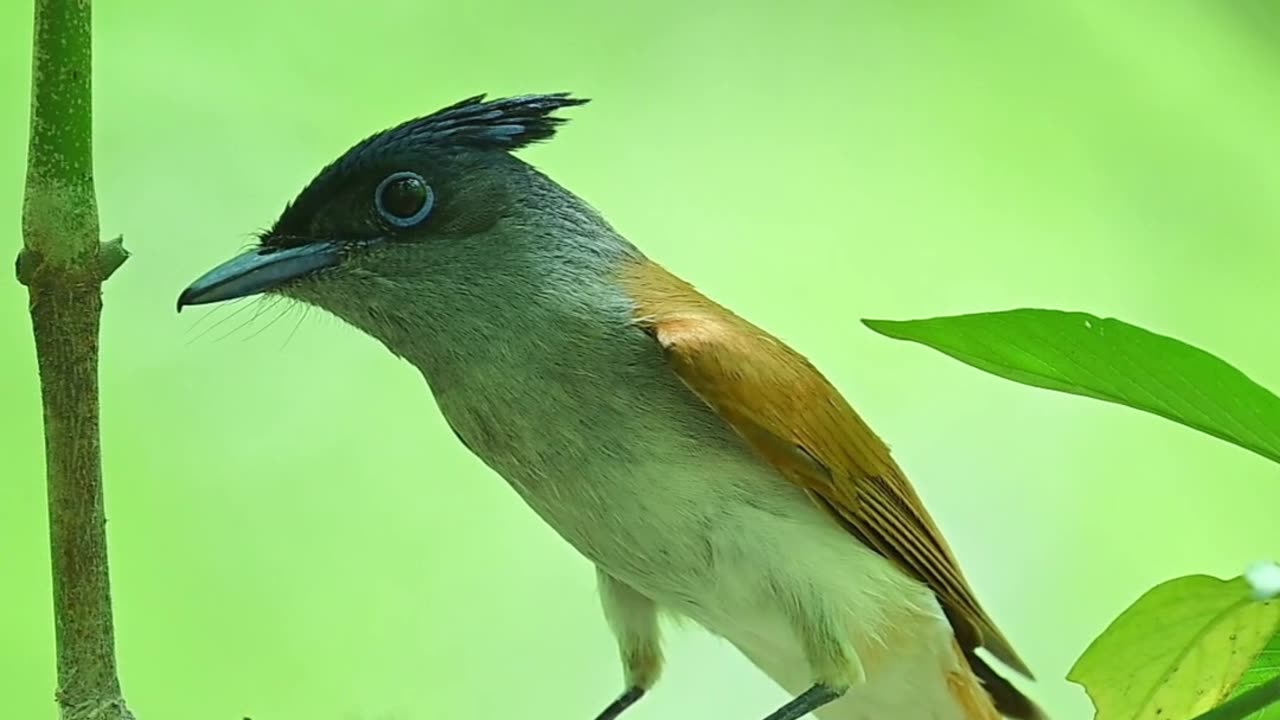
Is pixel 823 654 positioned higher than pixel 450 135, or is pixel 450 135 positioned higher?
pixel 450 135

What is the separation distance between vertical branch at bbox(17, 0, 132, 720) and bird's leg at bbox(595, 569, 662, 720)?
39 centimetres

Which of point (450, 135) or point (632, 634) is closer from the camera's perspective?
point (450, 135)

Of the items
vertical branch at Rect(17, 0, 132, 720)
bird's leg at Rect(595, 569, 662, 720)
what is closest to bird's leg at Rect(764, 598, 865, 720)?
bird's leg at Rect(595, 569, 662, 720)

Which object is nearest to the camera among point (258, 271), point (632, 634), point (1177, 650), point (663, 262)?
point (1177, 650)

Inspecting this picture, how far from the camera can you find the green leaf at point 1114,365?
0.52 m

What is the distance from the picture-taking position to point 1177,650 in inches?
20.8

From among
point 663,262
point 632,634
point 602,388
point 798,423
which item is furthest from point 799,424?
point 663,262

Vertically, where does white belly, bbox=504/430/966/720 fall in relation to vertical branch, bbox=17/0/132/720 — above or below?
below

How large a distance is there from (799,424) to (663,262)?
1.99 feet

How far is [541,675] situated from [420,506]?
0.64 feet

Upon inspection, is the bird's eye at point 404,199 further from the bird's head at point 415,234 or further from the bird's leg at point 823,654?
the bird's leg at point 823,654

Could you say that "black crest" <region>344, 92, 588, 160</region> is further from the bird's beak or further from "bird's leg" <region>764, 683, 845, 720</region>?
"bird's leg" <region>764, 683, 845, 720</region>

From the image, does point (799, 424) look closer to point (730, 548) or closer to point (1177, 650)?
point (730, 548)

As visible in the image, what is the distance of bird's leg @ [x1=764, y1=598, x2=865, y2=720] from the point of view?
30.2 inches
